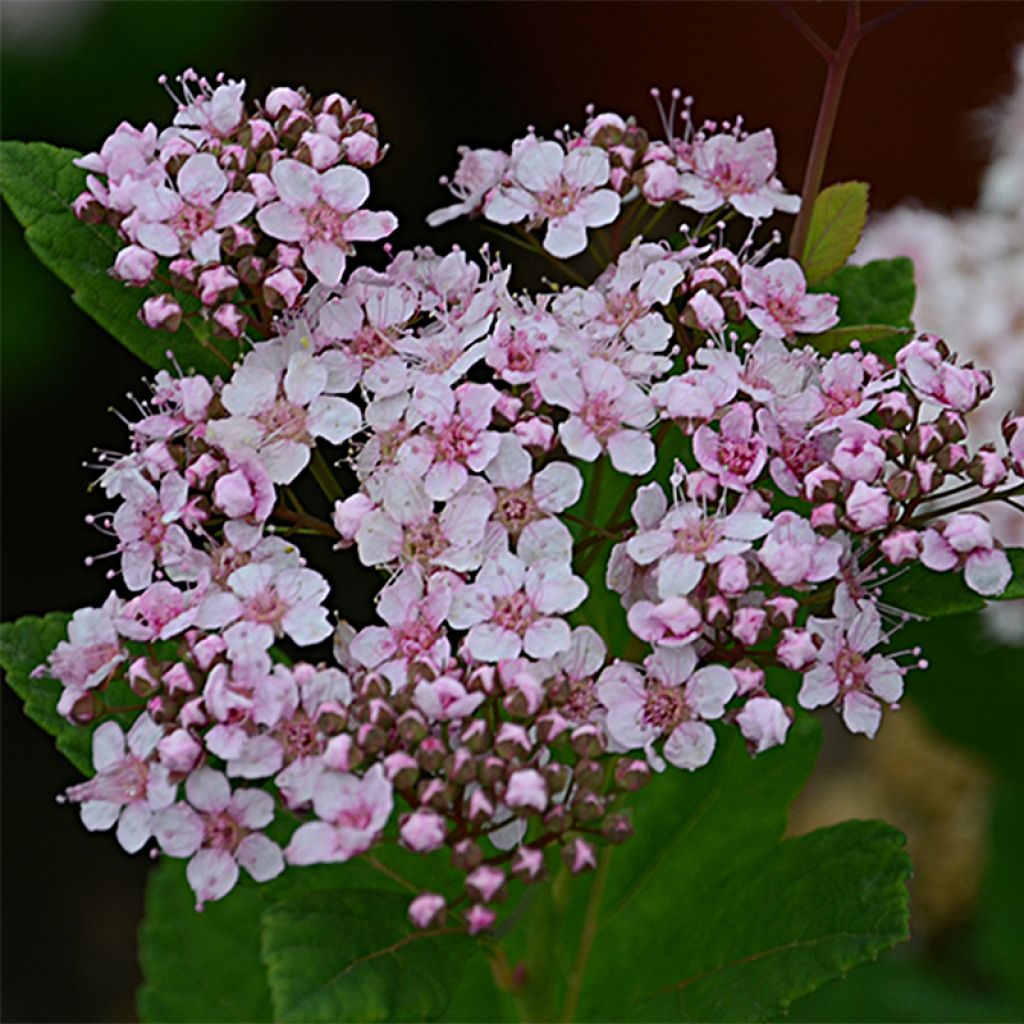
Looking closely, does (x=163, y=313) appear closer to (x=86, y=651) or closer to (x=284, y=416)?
(x=284, y=416)

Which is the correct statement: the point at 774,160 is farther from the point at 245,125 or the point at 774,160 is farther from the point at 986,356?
the point at 986,356

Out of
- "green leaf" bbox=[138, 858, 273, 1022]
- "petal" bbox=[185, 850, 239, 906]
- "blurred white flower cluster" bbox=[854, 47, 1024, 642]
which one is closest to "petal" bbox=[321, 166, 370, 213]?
"petal" bbox=[185, 850, 239, 906]

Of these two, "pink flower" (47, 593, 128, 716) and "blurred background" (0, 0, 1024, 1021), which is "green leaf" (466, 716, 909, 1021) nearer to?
"pink flower" (47, 593, 128, 716)

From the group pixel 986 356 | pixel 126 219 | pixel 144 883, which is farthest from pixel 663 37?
pixel 126 219

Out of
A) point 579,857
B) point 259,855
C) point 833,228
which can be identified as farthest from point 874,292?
point 259,855

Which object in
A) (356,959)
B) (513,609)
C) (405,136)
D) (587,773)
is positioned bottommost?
(356,959)
